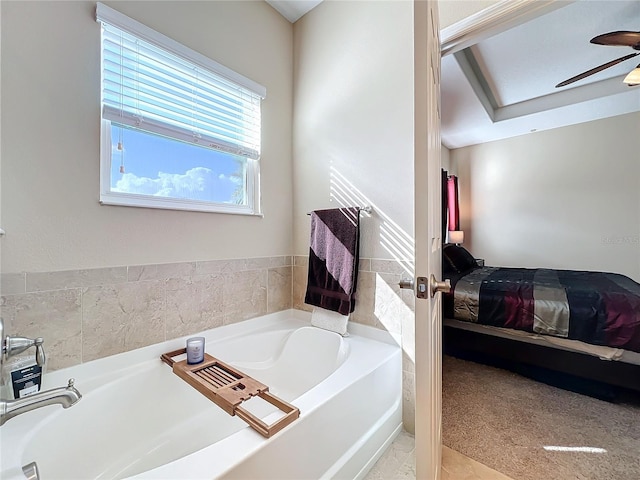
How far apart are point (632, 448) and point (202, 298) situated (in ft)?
8.33

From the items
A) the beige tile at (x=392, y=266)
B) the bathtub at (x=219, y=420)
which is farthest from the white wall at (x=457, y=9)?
the bathtub at (x=219, y=420)

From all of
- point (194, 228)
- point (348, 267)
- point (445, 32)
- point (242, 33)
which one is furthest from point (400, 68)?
point (194, 228)

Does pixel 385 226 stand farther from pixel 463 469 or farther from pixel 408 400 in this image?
pixel 463 469

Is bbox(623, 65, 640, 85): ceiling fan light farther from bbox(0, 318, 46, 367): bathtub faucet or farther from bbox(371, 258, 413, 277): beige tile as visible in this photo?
bbox(0, 318, 46, 367): bathtub faucet

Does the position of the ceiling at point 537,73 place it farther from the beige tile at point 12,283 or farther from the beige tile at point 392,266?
the beige tile at point 12,283

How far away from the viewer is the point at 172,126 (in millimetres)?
1597

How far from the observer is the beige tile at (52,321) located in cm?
112

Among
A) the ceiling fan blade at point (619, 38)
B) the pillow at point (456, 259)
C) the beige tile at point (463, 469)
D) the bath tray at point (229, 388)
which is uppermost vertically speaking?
the ceiling fan blade at point (619, 38)

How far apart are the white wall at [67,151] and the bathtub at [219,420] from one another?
0.54m

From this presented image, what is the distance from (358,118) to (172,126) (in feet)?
3.81

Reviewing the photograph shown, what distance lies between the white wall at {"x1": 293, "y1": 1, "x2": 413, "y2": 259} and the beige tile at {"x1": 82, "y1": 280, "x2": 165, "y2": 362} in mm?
1087

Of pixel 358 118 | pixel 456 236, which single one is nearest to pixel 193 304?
pixel 358 118

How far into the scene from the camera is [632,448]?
1514mm

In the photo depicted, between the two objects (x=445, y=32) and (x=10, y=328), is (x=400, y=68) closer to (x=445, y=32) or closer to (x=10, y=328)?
(x=445, y=32)
